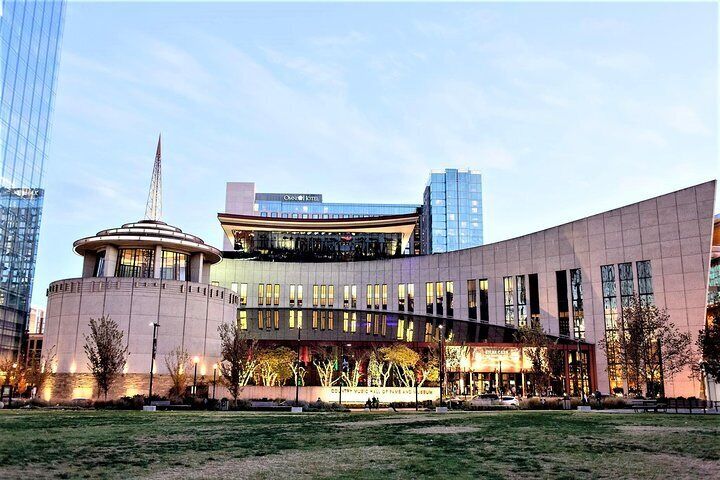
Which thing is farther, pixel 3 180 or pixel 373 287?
pixel 373 287

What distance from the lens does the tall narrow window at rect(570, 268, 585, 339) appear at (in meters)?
75.9

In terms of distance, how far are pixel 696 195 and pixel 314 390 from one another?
152ft

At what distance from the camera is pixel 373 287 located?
103 metres

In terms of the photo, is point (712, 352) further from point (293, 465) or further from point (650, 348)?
point (293, 465)

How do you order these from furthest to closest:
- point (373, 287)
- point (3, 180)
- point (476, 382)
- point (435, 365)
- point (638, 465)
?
point (373, 287) → point (3, 180) → point (476, 382) → point (435, 365) → point (638, 465)

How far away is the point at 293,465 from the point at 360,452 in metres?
3.07

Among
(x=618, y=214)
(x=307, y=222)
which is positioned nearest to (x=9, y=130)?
(x=307, y=222)

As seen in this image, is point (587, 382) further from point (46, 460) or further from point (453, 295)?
point (46, 460)

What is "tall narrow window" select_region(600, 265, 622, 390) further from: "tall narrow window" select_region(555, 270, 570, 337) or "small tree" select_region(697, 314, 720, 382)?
"small tree" select_region(697, 314, 720, 382)

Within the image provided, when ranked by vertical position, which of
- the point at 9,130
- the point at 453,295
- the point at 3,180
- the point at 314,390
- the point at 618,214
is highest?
the point at 9,130

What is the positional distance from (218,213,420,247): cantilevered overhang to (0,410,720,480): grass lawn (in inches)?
3557

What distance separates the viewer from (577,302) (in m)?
77.0

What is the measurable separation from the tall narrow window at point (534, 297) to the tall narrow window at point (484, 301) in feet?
23.1

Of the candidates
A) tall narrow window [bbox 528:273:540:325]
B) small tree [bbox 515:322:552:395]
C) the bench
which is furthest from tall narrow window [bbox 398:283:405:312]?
the bench
